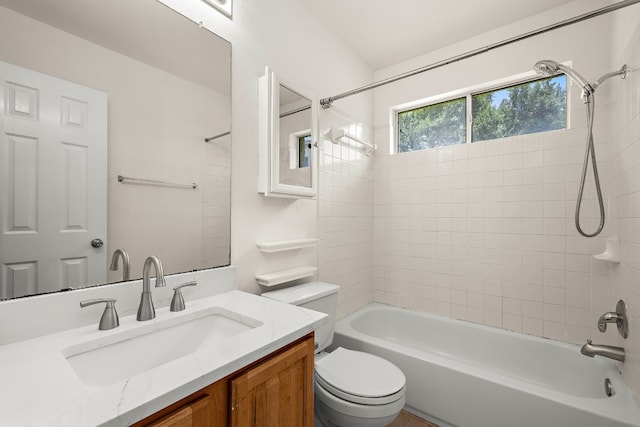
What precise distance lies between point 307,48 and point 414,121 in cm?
119

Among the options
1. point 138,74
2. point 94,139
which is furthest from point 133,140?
point 138,74

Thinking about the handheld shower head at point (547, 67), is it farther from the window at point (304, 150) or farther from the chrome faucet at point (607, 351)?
the chrome faucet at point (607, 351)

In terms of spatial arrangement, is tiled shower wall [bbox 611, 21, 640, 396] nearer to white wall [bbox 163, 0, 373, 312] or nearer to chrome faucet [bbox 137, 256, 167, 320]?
white wall [bbox 163, 0, 373, 312]

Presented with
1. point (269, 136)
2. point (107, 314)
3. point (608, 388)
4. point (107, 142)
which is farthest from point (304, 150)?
point (608, 388)

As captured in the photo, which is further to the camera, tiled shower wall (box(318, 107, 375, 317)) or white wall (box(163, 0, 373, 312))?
tiled shower wall (box(318, 107, 375, 317))

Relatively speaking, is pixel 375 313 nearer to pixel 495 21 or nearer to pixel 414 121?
pixel 414 121

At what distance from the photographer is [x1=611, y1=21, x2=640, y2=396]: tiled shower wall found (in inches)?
49.9

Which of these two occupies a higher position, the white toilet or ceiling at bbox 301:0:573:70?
ceiling at bbox 301:0:573:70

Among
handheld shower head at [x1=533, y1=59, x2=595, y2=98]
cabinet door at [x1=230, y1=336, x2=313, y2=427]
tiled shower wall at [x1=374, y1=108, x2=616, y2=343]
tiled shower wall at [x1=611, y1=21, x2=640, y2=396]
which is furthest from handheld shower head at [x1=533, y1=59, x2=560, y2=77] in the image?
cabinet door at [x1=230, y1=336, x2=313, y2=427]

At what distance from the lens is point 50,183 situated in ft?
2.93

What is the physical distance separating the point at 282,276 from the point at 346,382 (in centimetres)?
61

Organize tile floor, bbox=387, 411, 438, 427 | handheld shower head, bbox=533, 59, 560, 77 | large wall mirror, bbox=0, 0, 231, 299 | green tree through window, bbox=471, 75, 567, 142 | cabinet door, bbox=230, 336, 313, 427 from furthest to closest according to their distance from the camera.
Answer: green tree through window, bbox=471, 75, 567, 142
tile floor, bbox=387, 411, 438, 427
handheld shower head, bbox=533, 59, 560, 77
large wall mirror, bbox=0, 0, 231, 299
cabinet door, bbox=230, 336, 313, 427

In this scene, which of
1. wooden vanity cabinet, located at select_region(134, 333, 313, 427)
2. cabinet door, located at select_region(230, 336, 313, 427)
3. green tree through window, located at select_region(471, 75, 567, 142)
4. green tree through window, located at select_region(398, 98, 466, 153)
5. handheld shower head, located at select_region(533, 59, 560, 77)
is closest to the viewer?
wooden vanity cabinet, located at select_region(134, 333, 313, 427)

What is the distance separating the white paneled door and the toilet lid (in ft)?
3.52
